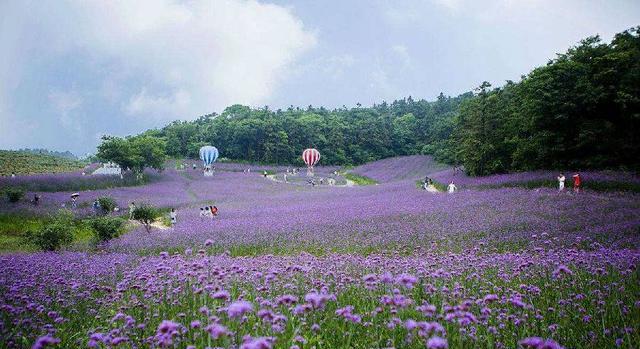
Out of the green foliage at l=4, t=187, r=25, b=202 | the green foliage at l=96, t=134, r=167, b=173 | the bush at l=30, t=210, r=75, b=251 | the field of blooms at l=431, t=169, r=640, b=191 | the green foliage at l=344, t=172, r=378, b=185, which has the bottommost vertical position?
the green foliage at l=344, t=172, r=378, b=185

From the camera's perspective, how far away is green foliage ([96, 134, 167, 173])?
38062 millimetres

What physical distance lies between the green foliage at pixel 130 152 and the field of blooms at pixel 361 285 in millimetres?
27746

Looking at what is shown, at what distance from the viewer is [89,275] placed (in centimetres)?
696

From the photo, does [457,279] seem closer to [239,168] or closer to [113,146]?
[113,146]

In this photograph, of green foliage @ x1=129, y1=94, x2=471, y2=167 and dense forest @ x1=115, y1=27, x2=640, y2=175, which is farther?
green foliage @ x1=129, y1=94, x2=471, y2=167

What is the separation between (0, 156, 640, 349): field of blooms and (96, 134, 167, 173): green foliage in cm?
2775

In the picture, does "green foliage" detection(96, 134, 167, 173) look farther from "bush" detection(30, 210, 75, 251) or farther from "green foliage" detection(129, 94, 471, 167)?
"green foliage" detection(129, 94, 471, 167)

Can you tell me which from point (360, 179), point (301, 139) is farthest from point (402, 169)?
point (301, 139)

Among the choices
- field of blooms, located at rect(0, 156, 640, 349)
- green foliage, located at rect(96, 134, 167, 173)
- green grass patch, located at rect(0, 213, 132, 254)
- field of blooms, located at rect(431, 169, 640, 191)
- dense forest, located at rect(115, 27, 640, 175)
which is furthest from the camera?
green foliage, located at rect(96, 134, 167, 173)

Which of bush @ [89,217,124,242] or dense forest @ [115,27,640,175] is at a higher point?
dense forest @ [115,27,640,175]

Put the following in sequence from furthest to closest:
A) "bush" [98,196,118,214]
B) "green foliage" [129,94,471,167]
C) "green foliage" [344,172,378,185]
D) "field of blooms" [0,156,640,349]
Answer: "green foliage" [129,94,471,167] → "green foliage" [344,172,378,185] → "bush" [98,196,118,214] → "field of blooms" [0,156,640,349]

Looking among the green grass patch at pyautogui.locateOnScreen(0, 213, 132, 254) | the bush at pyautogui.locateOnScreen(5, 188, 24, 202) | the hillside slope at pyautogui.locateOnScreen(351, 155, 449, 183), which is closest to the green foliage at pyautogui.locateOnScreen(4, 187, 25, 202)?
the bush at pyautogui.locateOnScreen(5, 188, 24, 202)

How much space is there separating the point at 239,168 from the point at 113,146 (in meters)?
28.6

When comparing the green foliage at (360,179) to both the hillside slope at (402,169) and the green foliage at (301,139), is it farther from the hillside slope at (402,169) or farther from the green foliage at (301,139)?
the green foliage at (301,139)
